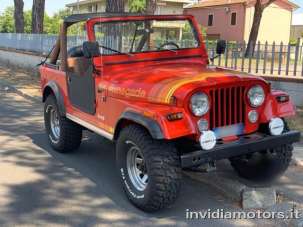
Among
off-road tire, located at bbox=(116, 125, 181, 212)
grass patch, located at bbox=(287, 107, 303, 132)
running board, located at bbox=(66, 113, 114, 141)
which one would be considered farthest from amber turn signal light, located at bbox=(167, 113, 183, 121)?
grass patch, located at bbox=(287, 107, 303, 132)

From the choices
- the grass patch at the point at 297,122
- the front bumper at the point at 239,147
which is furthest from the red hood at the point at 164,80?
the grass patch at the point at 297,122

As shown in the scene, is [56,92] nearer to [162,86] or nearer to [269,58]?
[162,86]

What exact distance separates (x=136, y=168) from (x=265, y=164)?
1447 mm

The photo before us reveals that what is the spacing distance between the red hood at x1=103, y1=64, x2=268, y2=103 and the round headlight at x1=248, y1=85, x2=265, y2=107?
0.11 m

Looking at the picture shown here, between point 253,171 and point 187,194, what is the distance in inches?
32.1

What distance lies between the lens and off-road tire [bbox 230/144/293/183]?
5.21 metres

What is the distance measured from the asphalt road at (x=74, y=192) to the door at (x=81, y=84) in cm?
82

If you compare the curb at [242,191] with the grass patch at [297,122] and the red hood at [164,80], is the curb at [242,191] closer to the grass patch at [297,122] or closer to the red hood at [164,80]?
the red hood at [164,80]

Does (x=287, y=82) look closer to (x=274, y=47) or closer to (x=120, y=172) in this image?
(x=274, y=47)

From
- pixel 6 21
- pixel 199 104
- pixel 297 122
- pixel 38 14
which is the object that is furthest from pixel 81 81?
pixel 6 21

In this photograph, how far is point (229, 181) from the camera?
5320 millimetres

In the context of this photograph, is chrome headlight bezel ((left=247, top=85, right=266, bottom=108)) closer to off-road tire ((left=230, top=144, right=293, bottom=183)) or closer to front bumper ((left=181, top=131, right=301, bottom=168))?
front bumper ((left=181, top=131, right=301, bottom=168))

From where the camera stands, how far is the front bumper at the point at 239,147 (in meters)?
4.30

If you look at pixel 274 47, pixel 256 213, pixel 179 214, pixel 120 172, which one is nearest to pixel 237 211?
pixel 256 213
